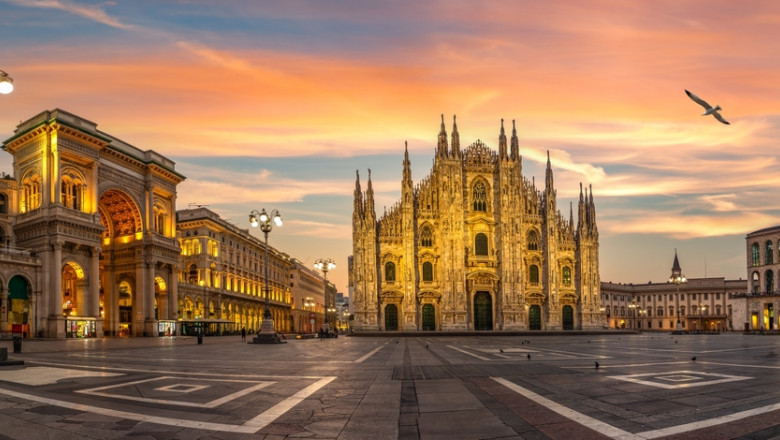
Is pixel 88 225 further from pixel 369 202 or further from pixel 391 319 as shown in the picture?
pixel 391 319

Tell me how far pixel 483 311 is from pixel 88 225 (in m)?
47.0

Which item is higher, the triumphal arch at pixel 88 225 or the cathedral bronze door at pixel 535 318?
the triumphal arch at pixel 88 225

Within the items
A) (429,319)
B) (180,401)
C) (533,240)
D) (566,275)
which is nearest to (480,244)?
(533,240)

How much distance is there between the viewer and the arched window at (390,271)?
2840 inches

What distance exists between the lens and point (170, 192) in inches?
2707

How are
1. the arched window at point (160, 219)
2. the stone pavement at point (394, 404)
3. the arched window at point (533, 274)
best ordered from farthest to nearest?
the arched window at point (533, 274) → the arched window at point (160, 219) → the stone pavement at point (394, 404)

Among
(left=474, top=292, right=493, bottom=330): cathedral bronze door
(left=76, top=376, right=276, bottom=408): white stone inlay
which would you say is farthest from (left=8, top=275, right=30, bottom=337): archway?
(left=474, top=292, right=493, bottom=330): cathedral bronze door

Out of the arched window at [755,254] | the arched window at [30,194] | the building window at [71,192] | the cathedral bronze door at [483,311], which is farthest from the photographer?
the arched window at [755,254]

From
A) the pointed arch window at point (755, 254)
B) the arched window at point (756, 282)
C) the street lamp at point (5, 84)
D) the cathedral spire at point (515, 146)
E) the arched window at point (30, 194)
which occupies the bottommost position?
the arched window at point (756, 282)

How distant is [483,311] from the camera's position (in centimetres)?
7381

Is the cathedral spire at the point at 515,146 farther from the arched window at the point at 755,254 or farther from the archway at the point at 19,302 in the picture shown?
the archway at the point at 19,302

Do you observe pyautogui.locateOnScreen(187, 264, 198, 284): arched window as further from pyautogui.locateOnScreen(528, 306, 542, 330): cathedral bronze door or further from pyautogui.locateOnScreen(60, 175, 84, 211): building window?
pyautogui.locateOnScreen(528, 306, 542, 330): cathedral bronze door

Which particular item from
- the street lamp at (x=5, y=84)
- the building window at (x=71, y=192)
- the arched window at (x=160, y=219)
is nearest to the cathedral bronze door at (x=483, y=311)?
the arched window at (x=160, y=219)

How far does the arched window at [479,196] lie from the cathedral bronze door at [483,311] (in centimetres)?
1132
